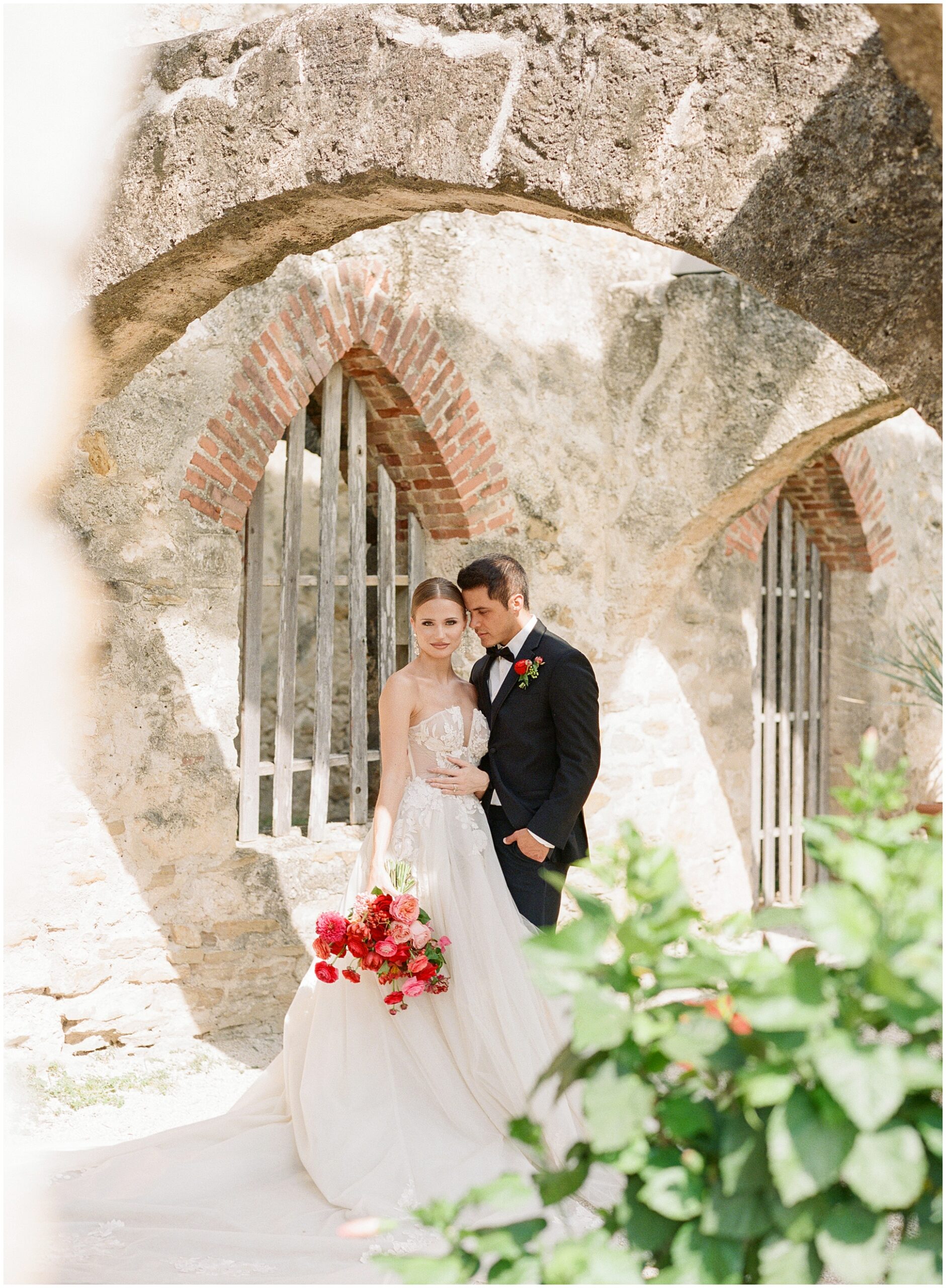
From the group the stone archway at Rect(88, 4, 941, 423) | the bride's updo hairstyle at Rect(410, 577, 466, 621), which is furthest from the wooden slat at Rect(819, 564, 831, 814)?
the stone archway at Rect(88, 4, 941, 423)

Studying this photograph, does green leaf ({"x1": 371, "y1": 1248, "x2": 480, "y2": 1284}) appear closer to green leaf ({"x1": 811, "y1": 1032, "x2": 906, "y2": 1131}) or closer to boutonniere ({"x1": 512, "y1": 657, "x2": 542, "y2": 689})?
green leaf ({"x1": 811, "y1": 1032, "x2": 906, "y2": 1131})

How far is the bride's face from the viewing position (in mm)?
3430

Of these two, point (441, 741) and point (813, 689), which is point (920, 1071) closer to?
point (441, 741)

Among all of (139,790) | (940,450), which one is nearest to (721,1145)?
(139,790)

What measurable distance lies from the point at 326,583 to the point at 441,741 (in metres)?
1.68

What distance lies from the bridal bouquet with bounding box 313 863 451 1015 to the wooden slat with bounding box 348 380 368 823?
1.85 m

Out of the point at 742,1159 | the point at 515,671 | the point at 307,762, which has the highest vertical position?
the point at 515,671

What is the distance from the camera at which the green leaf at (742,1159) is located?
1.15m

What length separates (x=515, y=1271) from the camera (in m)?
1.21

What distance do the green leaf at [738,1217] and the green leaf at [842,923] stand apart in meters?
0.29

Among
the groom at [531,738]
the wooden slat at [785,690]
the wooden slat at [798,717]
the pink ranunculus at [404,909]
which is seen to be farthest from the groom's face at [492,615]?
the wooden slat at [798,717]

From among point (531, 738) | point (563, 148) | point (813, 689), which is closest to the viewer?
point (563, 148)

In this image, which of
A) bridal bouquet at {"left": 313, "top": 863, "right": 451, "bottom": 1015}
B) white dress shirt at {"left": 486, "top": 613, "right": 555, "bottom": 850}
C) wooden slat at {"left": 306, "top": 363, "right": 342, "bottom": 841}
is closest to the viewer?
bridal bouquet at {"left": 313, "top": 863, "right": 451, "bottom": 1015}

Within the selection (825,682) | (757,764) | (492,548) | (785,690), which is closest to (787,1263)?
(492,548)
